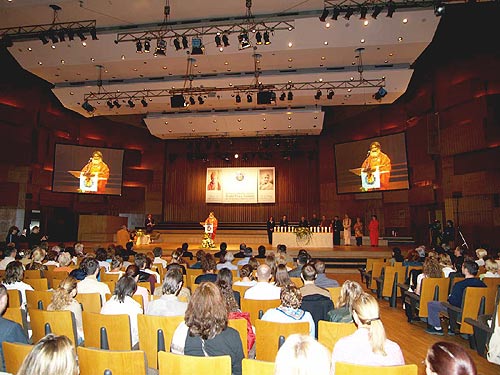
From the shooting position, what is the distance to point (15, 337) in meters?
2.38

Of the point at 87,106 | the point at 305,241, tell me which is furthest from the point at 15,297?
the point at 87,106

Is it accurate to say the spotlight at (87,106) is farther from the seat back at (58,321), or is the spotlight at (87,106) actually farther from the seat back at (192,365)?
Result: the seat back at (192,365)

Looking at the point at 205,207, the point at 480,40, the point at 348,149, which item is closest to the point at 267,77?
the point at 348,149

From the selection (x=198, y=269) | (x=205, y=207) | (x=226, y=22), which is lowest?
(x=198, y=269)

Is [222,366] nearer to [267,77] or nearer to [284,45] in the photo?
[284,45]

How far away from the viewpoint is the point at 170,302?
323 centimetres

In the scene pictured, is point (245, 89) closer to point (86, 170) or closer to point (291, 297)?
point (86, 170)

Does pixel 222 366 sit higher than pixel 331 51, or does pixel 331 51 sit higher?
pixel 331 51

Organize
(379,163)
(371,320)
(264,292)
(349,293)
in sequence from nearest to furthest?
(371,320), (349,293), (264,292), (379,163)

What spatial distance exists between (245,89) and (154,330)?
10635mm

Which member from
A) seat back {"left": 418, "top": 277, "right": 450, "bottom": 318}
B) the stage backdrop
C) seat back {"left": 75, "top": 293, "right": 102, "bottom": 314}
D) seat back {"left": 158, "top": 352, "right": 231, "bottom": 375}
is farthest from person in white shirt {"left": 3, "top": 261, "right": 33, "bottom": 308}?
the stage backdrop

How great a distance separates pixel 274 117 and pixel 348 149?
3.61 meters

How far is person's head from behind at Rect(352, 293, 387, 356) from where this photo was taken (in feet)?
6.75

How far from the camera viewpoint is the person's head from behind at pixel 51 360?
1.41 meters
